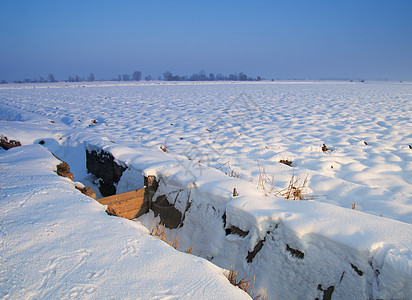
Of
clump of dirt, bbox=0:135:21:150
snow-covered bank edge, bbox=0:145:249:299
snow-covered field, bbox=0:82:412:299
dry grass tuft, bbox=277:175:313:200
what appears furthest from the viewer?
clump of dirt, bbox=0:135:21:150

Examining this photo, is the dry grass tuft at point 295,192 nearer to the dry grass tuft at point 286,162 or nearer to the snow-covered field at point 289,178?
the snow-covered field at point 289,178

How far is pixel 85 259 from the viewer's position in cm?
154

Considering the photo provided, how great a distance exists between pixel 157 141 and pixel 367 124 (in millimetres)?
6423

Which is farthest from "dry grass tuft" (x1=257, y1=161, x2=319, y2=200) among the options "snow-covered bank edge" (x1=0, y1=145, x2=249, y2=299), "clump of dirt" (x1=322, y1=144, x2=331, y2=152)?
"clump of dirt" (x1=322, y1=144, x2=331, y2=152)

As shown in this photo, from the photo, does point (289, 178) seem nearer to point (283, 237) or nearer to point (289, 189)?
point (289, 189)

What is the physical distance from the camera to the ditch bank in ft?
5.45

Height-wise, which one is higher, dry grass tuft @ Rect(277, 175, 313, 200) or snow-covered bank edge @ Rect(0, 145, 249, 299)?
snow-covered bank edge @ Rect(0, 145, 249, 299)

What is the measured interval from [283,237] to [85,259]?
1.42 meters

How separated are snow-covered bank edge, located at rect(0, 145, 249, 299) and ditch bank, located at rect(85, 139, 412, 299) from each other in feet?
1.91

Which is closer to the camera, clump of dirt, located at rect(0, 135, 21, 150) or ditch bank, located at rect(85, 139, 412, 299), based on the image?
ditch bank, located at rect(85, 139, 412, 299)

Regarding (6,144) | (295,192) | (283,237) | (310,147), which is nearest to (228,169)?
(295,192)

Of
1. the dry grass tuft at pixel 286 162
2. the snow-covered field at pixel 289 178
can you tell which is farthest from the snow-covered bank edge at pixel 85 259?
the dry grass tuft at pixel 286 162

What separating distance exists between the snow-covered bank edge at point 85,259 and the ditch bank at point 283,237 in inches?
22.9

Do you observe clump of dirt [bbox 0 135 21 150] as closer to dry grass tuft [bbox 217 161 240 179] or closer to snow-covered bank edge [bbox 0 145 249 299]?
snow-covered bank edge [bbox 0 145 249 299]
